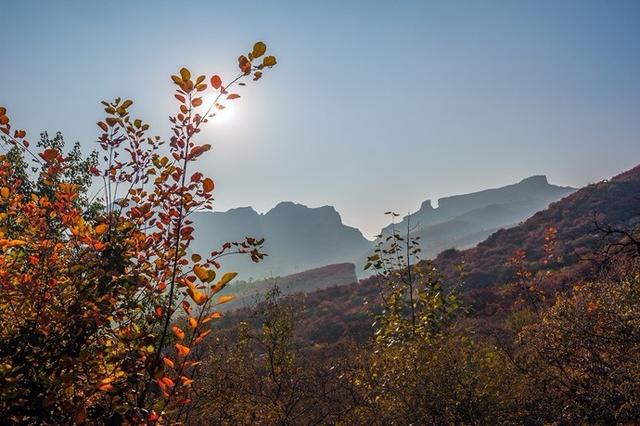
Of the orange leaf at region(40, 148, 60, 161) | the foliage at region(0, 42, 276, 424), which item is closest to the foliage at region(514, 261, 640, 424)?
the foliage at region(0, 42, 276, 424)

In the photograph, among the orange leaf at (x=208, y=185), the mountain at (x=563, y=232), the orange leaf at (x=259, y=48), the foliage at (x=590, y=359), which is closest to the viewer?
the orange leaf at (x=259, y=48)

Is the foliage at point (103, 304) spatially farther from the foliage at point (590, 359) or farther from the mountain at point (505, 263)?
the mountain at point (505, 263)

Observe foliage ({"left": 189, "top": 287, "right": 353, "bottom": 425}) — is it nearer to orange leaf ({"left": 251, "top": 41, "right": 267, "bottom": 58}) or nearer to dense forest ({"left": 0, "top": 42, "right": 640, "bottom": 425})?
dense forest ({"left": 0, "top": 42, "right": 640, "bottom": 425})

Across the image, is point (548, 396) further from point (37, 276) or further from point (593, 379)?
point (37, 276)

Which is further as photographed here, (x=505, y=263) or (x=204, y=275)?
(x=505, y=263)

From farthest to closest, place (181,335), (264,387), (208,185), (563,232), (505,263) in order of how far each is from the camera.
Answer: (563,232)
(505,263)
(264,387)
(208,185)
(181,335)

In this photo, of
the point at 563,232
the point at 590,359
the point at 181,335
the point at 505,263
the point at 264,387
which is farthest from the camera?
the point at 563,232

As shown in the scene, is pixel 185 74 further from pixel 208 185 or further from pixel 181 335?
pixel 181 335

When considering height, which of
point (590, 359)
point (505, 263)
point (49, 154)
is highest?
point (49, 154)

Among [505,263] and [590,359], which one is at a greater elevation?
[590,359]

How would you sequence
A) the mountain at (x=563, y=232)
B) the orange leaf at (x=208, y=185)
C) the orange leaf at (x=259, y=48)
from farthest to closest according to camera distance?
the mountain at (x=563, y=232) < the orange leaf at (x=208, y=185) < the orange leaf at (x=259, y=48)

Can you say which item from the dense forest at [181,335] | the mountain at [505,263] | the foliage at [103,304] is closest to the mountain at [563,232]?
the mountain at [505,263]

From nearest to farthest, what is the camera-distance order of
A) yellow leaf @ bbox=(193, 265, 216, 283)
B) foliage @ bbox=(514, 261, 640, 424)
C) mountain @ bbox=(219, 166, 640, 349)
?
yellow leaf @ bbox=(193, 265, 216, 283)
foliage @ bbox=(514, 261, 640, 424)
mountain @ bbox=(219, 166, 640, 349)

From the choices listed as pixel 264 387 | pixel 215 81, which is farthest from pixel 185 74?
pixel 264 387
